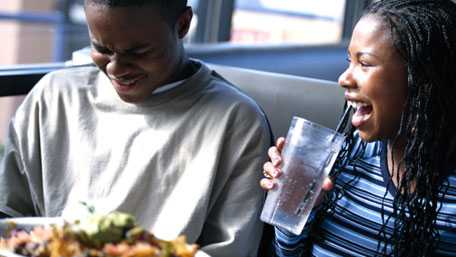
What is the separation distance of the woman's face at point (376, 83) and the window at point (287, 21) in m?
3.35

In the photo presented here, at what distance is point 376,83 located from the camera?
123cm

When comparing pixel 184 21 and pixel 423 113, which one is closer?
pixel 423 113

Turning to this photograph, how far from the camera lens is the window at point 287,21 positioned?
4965 millimetres

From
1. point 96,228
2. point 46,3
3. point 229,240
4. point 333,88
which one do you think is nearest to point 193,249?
point 96,228

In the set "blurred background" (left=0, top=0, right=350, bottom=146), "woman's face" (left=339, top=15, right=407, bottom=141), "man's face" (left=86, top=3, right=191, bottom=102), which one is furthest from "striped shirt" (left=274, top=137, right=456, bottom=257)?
"blurred background" (left=0, top=0, right=350, bottom=146)

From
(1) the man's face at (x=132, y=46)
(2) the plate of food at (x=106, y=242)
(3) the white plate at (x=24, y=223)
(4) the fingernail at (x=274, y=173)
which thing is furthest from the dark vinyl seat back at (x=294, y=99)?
(2) the plate of food at (x=106, y=242)

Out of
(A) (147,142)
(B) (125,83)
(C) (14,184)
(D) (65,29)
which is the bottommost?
(D) (65,29)

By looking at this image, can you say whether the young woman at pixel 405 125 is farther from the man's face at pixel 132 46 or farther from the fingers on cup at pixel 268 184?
the man's face at pixel 132 46

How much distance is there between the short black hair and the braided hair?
13.3 inches

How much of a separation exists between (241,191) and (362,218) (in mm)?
206

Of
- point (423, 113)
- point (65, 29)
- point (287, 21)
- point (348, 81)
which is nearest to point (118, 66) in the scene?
point (348, 81)

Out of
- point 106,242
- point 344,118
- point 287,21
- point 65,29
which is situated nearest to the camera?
point 106,242

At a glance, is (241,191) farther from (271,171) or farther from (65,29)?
(65,29)

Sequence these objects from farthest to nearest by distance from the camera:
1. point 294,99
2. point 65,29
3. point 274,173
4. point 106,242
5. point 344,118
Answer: point 65,29, point 294,99, point 344,118, point 274,173, point 106,242
